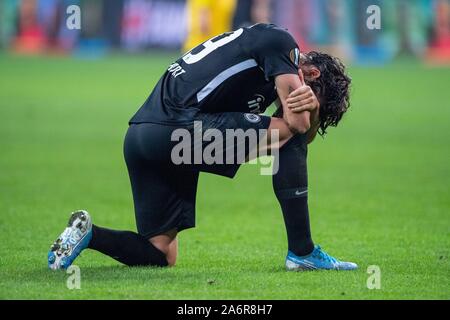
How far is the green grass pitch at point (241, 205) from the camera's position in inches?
243

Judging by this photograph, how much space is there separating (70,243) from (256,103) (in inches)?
58.8

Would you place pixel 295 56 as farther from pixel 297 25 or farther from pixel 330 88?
pixel 297 25

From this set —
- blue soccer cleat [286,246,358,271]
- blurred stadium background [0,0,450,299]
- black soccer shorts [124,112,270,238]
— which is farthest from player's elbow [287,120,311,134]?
blurred stadium background [0,0,450,299]

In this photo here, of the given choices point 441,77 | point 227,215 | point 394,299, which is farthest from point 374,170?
point 441,77

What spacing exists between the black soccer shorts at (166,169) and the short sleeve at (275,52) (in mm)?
338

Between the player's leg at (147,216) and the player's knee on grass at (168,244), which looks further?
the player's knee on grass at (168,244)

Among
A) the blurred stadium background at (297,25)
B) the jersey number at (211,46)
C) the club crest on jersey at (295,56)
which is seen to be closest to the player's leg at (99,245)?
the jersey number at (211,46)

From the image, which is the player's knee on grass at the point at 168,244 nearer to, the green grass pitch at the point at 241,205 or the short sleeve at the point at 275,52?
the green grass pitch at the point at 241,205

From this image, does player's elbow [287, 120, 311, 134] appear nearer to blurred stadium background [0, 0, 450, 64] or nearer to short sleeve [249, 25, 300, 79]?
short sleeve [249, 25, 300, 79]

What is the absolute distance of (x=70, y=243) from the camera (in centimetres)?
650

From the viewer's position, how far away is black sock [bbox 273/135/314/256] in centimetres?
645

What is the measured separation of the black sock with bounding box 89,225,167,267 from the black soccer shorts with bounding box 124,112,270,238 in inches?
3.4
